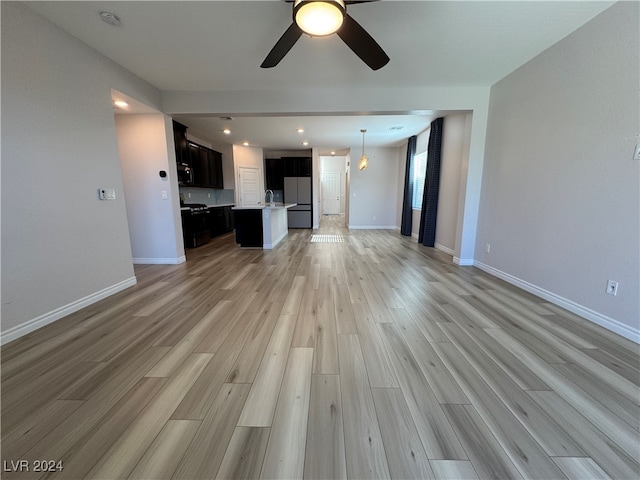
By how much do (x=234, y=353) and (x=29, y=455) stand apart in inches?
35.7

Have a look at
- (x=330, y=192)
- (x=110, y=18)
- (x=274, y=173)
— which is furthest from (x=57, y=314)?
(x=330, y=192)

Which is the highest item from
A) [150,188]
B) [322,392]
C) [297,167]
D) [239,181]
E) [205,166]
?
[297,167]

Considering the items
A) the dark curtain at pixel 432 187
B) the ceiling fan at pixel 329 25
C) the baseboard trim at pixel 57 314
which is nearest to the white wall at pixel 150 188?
the baseboard trim at pixel 57 314

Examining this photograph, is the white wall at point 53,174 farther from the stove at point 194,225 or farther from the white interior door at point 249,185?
the white interior door at point 249,185

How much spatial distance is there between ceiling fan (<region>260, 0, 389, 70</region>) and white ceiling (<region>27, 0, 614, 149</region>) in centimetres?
36

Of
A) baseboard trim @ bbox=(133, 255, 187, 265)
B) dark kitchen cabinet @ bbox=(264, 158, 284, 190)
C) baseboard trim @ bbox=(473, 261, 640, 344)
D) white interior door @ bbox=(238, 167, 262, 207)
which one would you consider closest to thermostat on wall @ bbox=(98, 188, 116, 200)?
baseboard trim @ bbox=(133, 255, 187, 265)

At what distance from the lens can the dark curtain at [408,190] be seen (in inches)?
243

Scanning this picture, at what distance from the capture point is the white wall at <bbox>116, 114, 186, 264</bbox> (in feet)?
11.4

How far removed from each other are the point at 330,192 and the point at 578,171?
1103cm

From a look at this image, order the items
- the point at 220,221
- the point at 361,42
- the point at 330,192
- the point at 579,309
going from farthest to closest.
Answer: the point at 330,192, the point at 220,221, the point at 579,309, the point at 361,42

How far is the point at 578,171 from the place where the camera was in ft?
7.14

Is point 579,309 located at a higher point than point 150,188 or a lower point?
lower

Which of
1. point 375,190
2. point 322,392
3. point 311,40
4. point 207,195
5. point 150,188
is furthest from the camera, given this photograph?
point 375,190

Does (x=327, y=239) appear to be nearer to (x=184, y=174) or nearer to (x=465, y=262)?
(x=465, y=262)
